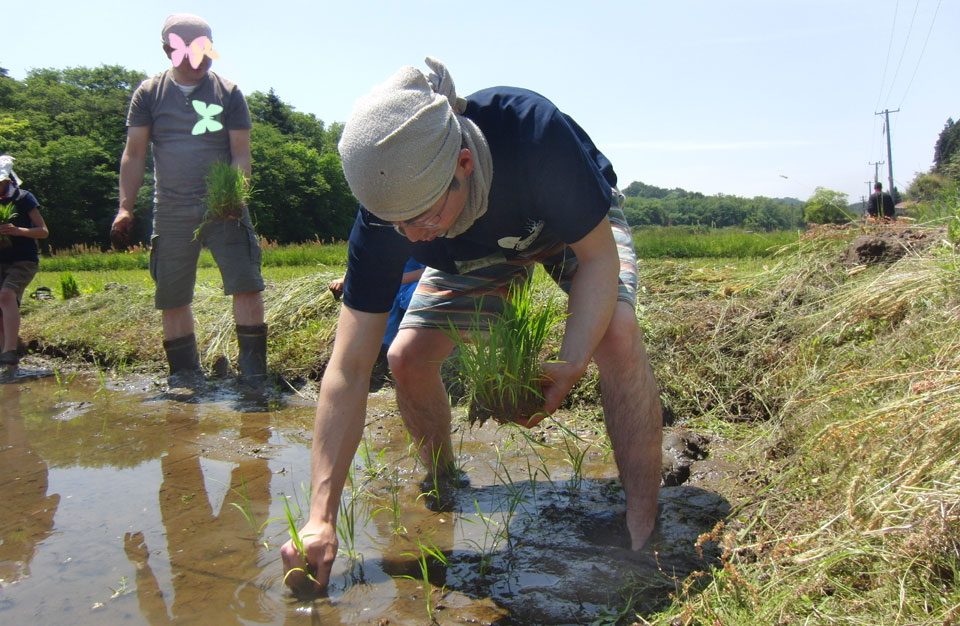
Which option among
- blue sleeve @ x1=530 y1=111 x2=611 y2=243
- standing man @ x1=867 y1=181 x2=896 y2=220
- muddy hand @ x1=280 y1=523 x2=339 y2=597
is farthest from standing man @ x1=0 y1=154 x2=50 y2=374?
standing man @ x1=867 y1=181 x2=896 y2=220

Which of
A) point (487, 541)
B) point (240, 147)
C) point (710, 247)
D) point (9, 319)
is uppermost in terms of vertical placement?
point (240, 147)

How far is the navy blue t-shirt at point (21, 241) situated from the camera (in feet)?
20.1

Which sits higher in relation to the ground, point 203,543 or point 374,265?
point 374,265

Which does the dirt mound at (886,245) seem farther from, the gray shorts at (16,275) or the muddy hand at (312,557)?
the gray shorts at (16,275)

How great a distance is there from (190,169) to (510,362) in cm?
347

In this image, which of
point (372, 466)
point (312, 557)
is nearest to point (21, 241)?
point (372, 466)

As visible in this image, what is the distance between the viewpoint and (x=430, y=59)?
2082 millimetres

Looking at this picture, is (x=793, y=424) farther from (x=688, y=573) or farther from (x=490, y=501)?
(x=490, y=501)

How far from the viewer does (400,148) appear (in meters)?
1.81

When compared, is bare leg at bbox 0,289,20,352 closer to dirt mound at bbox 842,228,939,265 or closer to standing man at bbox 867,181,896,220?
dirt mound at bbox 842,228,939,265

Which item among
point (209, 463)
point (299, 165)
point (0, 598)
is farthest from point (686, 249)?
point (299, 165)

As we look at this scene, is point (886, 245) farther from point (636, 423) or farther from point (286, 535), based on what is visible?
point (286, 535)

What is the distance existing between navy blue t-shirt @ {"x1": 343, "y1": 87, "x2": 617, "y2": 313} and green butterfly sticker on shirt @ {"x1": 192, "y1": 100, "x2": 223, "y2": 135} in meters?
3.02

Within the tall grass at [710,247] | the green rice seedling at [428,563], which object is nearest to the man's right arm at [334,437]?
the green rice seedling at [428,563]
